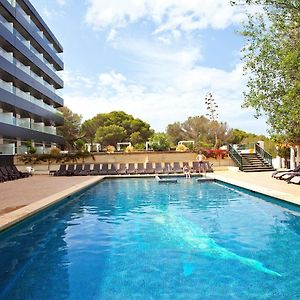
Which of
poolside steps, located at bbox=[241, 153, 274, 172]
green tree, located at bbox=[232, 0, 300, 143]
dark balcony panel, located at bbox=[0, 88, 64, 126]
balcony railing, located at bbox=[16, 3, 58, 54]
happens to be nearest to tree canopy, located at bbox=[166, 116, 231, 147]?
dark balcony panel, located at bbox=[0, 88, 64, 126]

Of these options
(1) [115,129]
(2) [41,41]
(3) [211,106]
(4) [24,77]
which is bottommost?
(1) [115,129]

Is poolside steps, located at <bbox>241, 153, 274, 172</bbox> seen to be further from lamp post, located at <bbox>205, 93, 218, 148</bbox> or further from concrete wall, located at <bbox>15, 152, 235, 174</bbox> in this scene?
lamp post, located at <bbox>205, 93, 218, 148</bbox>

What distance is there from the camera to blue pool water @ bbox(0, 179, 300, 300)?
13.8 feet

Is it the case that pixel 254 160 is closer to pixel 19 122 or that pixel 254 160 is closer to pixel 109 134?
pixel 19 122

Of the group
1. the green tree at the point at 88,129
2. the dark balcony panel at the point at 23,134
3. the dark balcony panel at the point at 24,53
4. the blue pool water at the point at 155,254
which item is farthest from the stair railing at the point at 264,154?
the green tree at the point at 88,129

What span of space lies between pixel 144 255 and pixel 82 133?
1837 inches

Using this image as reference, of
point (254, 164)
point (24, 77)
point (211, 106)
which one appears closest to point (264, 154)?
point (254, 164)

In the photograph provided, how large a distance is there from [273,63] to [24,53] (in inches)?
1006

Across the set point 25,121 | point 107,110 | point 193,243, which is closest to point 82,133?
point 107,110

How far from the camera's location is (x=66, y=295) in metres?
4.07

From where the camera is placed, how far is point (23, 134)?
2803cm

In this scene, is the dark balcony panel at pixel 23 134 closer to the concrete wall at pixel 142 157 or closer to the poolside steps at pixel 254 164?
the concrete wall at pixel 142 157

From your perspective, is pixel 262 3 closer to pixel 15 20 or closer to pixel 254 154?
pixel 254 154

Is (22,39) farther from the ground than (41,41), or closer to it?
closer to it
